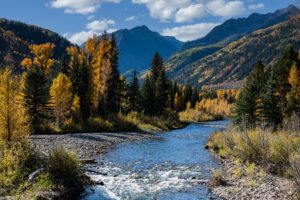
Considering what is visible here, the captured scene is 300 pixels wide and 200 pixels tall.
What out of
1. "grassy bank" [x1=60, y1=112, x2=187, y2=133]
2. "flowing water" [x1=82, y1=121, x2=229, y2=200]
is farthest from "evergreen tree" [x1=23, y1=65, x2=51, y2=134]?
"flowing water" [x1=82, y1=121, x2=229, y2=200]

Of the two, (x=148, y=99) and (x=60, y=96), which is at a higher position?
→ (x=60, y=96)

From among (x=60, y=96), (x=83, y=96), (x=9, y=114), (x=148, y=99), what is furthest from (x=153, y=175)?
(x=148, y=99)

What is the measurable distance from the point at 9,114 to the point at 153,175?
8.15 meters

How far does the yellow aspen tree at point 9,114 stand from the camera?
984 cm

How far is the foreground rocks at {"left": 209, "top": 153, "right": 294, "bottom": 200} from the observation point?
8556 mm

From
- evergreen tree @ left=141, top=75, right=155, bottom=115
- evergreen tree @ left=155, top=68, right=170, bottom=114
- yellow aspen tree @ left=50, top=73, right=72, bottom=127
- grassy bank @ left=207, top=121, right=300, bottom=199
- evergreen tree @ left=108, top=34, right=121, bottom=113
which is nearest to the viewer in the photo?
grassy bank @ left=207, top=121, right=300, bottom=199

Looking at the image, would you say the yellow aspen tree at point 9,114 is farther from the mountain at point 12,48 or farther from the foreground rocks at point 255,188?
the mountain at point 12,48

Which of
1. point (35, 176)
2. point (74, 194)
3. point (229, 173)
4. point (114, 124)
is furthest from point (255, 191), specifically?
point (114, 124)

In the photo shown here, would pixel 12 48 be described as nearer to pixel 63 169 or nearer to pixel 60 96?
pixel 60 96

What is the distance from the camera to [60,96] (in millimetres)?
30328

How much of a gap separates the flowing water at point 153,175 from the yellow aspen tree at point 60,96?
46.4 feet

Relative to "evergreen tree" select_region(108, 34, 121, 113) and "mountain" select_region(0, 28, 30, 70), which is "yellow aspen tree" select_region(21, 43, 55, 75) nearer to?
"evergreen tree" select_region(108, 34, 121, 113)

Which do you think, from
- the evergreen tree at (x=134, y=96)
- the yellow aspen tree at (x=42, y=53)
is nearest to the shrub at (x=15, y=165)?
the yellow aspen tree at (x=42, y=53)

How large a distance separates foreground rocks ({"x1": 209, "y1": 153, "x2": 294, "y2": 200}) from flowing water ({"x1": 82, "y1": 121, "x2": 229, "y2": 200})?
33.6 inches
